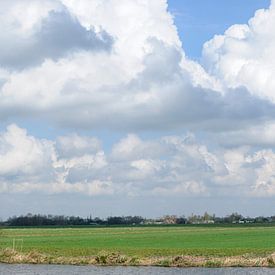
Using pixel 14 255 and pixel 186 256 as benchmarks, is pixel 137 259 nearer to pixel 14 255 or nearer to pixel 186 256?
pixel 186 256

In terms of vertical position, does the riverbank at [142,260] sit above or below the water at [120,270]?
above

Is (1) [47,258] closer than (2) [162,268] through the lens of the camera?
No

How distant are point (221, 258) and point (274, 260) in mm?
5571

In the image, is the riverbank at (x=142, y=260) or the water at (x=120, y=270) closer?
the water at (x=120, y=270)

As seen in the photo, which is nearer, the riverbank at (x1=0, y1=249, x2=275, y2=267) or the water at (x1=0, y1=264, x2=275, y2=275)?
the water at (x1=0, y1=264, x2=275, y2=275)

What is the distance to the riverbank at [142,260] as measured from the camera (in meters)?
64.5

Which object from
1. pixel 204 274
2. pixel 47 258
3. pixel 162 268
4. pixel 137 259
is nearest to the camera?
pixel 204 274

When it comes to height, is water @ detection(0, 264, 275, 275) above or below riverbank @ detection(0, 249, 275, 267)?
below

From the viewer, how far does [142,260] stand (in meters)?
67.7

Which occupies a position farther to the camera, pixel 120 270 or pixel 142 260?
pixel 142 260

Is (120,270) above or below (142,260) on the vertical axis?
below

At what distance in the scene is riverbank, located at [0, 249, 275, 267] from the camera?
6450 cm

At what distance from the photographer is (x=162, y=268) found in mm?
63062

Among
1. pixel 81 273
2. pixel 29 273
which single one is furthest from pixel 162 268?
pixel 29 273
